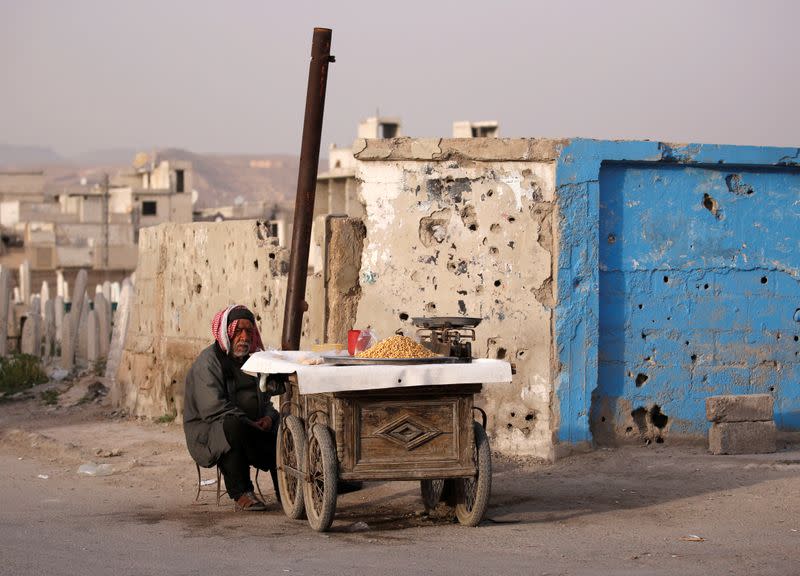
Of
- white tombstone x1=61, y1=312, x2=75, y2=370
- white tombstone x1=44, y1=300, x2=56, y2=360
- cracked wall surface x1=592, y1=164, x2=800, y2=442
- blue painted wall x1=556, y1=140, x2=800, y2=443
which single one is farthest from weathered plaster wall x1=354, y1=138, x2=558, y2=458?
white tombstone x1=44, y1=300, x2=56, y2=360

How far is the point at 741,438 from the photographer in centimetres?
970

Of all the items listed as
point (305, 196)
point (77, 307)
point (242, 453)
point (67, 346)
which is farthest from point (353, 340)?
point (77, 307)

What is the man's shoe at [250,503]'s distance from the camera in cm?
770

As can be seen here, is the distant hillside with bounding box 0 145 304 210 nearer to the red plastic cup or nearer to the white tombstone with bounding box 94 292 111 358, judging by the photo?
the white tombstone with bounding box 94 292 111 358

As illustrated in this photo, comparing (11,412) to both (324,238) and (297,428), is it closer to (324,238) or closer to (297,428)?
(324,238)

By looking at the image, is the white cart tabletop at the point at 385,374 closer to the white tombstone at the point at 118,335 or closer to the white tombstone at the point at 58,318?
the white tombstone at the point at 118,335

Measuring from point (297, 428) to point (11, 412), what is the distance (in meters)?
8.23

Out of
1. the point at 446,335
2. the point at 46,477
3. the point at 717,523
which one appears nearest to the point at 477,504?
the point at 446,335

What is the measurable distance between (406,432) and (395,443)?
0.09 m

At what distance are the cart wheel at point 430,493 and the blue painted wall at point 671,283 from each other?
2.30 meters

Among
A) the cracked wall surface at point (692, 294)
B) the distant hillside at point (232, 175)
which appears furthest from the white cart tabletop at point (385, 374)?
the distant hillside at point (232, 175)

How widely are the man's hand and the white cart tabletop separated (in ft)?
3.33

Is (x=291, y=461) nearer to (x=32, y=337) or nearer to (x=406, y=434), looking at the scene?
(x=406, y=434)

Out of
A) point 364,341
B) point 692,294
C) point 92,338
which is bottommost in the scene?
point 92,338
